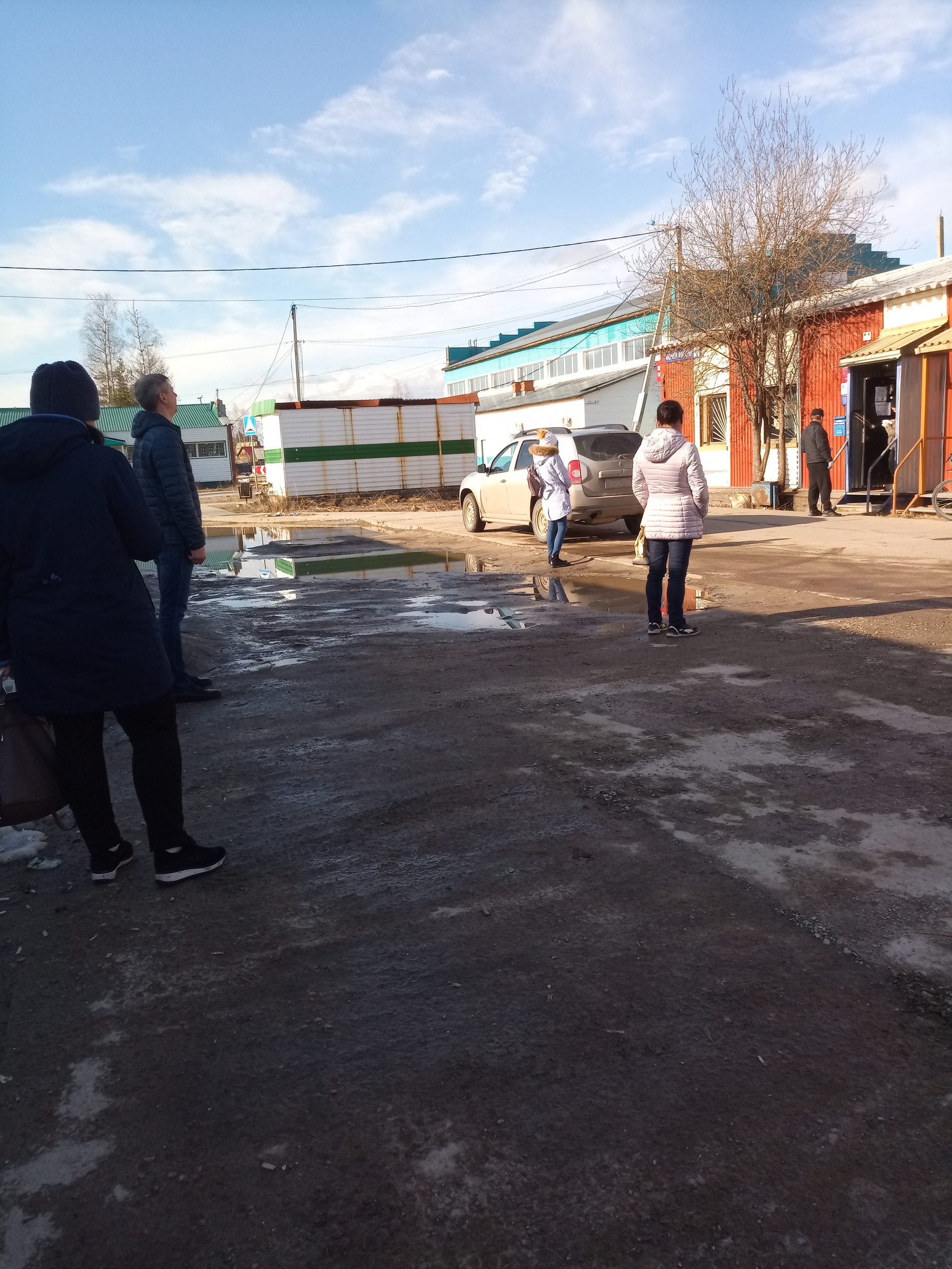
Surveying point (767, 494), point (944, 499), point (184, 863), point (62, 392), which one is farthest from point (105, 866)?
point (767, 494)

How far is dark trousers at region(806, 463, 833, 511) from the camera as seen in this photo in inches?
714

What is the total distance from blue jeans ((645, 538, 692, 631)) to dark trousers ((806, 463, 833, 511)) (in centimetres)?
1148

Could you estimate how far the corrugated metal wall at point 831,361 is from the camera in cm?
2058

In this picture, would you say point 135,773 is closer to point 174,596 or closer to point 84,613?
point 84,613

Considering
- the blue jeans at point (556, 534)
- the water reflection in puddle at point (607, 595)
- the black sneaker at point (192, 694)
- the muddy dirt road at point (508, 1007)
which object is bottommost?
the muddy dirt road at point (508, 1007)

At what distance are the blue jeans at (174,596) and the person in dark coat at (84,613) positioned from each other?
2.72 m

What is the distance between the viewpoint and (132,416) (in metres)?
64.5

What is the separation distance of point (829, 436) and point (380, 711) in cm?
1862

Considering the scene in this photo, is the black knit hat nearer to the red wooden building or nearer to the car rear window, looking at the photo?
the car rear window

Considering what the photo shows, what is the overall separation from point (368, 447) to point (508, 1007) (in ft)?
93.9

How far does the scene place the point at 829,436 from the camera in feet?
71.6

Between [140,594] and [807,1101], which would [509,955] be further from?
[140,594]

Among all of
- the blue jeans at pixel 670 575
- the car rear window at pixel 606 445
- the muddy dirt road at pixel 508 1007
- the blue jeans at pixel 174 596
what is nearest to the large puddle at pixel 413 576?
the blue jeans at pixel 670 575

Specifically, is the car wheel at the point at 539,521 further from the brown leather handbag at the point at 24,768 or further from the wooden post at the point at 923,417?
the brown leather handbag at the point at 24,768
